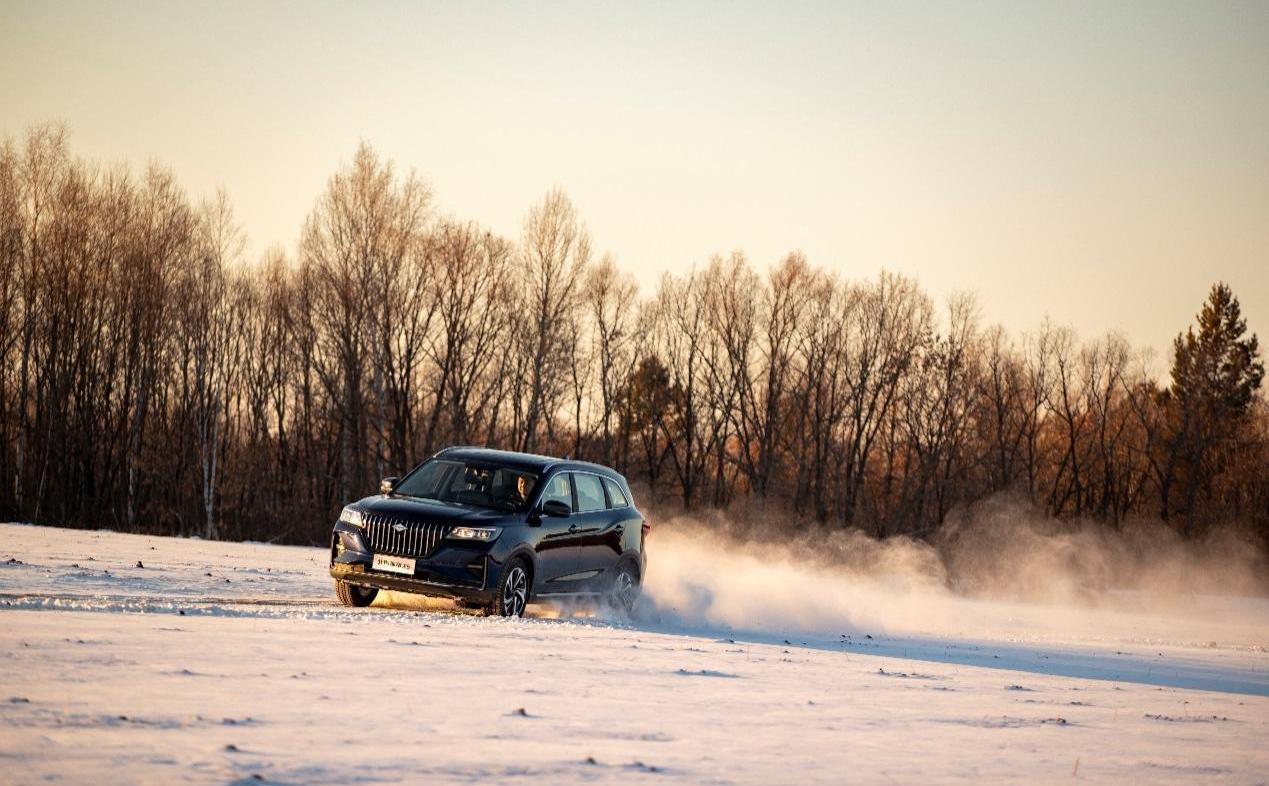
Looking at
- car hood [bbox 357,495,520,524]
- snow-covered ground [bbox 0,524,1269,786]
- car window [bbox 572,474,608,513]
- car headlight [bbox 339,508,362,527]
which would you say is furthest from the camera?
car window [bbox 572,474,608,513]

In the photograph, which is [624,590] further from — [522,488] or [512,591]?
[512,591]

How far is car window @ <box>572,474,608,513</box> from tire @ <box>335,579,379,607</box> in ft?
9.30

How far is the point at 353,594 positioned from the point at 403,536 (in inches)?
49.6

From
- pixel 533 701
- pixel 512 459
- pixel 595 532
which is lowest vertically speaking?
pixel 533 701

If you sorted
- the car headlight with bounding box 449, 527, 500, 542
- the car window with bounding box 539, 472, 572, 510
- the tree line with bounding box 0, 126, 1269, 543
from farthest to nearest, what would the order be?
the tree line with bounding box 0, 126, 1269, 543 → the car window with bounding box 539, 472, 572, 510 → the car headlight with bounding box 449, 527, 500, 542

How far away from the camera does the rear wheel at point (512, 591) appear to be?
1514 centimetres

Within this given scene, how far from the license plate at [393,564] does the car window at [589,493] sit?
8.85 ft

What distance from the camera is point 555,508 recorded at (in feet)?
52.7

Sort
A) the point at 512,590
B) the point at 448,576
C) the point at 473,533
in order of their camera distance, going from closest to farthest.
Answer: the point at 448,576 < the point at 473,533 < the point at 512,590

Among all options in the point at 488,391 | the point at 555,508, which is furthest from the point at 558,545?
the point at 488,391

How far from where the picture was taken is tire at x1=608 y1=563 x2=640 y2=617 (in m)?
17.4

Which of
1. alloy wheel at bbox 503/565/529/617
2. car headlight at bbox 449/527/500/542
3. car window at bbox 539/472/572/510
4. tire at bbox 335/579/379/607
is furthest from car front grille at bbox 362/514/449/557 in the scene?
car window at bbox 539/472/572/510

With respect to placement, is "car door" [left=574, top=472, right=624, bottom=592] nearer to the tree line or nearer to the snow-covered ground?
the snow-covered ground

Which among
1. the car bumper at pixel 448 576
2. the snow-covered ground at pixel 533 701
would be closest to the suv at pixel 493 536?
the car bumper at pixel 448 576
